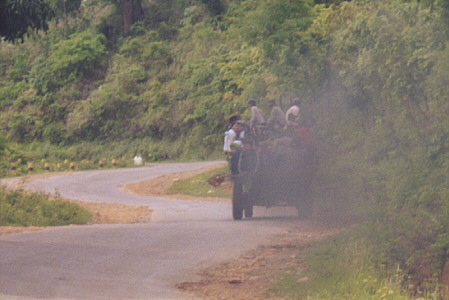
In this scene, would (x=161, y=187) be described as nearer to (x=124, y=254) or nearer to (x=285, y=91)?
(x=285, y=91)

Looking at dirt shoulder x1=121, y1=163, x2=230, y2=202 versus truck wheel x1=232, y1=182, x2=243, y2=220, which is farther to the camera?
dirt shoulder x1=121, y1=163, x2=230, y2=202

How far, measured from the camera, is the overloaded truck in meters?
15.8

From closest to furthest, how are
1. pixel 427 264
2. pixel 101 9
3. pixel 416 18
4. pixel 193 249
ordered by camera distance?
1. pixel 427 264
2. pixel 193 249
3. pixel 416 18
4. pixel 101 9

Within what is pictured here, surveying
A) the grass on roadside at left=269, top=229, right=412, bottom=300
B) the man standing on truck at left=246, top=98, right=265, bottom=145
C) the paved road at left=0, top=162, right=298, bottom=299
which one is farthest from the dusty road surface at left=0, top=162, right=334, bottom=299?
the man standing on truck at left=246, top=98, right=265, bottom=145

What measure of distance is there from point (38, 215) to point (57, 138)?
36.9 meters

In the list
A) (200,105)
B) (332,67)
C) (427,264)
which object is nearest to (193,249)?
(427,264)

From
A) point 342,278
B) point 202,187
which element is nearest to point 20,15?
point 342,278

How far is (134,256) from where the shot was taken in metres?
11.1

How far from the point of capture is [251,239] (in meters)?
12.9

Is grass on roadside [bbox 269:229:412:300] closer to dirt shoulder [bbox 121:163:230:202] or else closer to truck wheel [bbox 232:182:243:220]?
truck wheel [bbox 232:182:243:220]

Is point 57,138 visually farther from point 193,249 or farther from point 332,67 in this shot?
point 193,249

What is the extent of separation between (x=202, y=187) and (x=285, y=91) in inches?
191

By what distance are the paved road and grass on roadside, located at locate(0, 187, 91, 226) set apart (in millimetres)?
2222

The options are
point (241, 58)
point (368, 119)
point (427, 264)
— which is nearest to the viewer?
point (427, 264)
